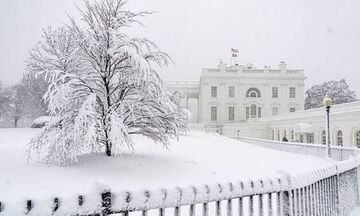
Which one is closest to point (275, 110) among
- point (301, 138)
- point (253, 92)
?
point (253, 92)

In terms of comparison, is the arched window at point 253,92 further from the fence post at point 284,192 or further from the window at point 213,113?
the fence post at point 284,192

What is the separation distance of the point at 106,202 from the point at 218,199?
1.06 m

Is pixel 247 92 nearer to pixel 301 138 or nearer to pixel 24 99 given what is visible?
pixel 301 138

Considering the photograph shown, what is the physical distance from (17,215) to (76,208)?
340 millimetres

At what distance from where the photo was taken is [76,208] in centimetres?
222

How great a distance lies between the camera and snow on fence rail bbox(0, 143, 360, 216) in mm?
2170

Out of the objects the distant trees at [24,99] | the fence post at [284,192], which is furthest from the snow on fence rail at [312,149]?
the distant trees at [24,99]

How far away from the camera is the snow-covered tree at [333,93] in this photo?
76125 mm

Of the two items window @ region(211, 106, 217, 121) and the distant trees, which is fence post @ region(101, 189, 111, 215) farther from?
window @ region(211, 106, 217, 121)

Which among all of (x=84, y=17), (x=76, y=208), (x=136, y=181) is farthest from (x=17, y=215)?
(x=84, y=17)

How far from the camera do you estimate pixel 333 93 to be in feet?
254

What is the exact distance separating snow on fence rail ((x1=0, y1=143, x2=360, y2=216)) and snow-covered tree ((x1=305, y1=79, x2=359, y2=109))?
7504cm

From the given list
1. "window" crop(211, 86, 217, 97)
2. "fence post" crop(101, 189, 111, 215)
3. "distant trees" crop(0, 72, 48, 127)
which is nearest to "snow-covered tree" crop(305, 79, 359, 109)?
"window" crop(211, 86, 217, 97)

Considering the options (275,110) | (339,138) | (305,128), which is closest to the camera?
(339,138)
